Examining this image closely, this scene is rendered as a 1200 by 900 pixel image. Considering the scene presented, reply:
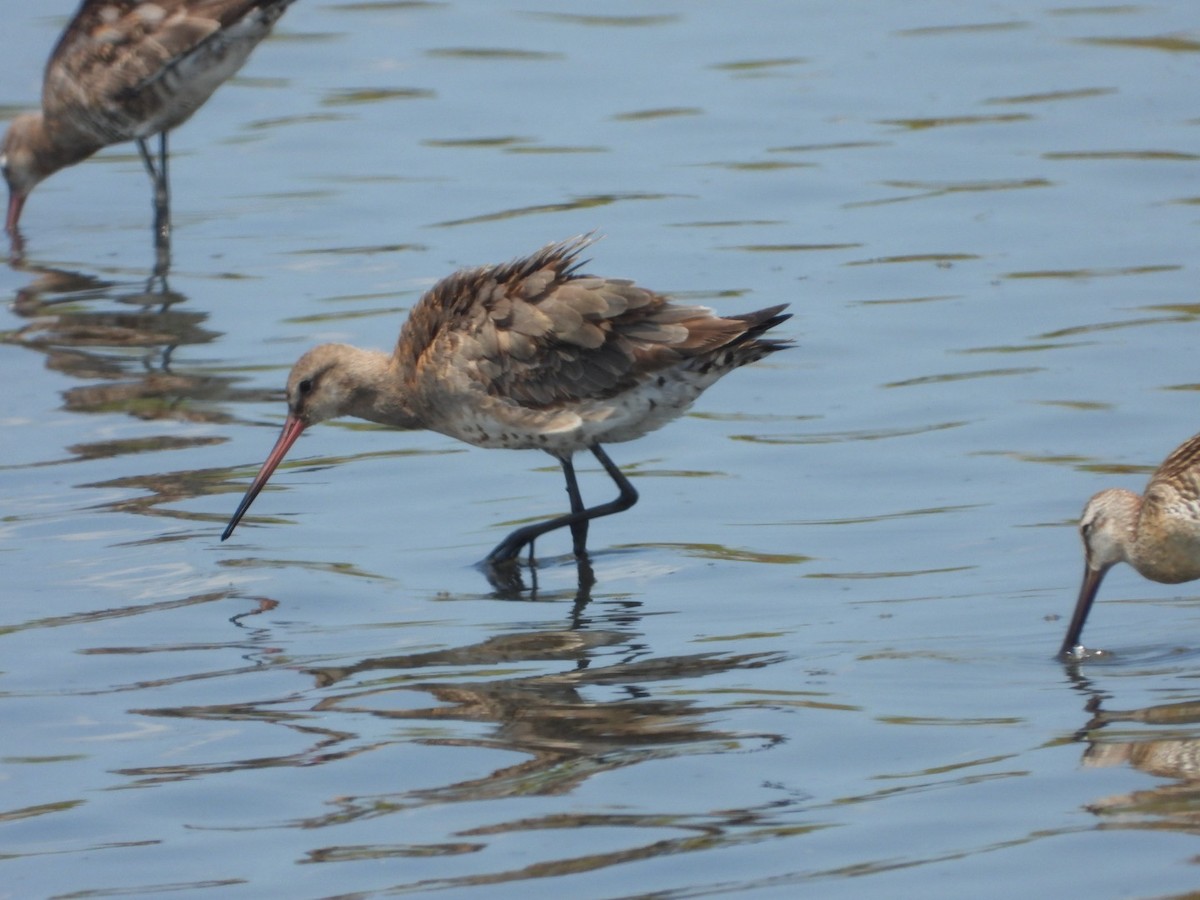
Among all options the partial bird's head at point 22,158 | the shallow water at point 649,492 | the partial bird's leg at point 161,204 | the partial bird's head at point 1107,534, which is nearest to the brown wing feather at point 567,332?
the shallow water at point 649,492

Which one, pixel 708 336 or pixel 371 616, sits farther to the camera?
pixel 708 336

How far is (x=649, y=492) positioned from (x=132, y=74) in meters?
5.61

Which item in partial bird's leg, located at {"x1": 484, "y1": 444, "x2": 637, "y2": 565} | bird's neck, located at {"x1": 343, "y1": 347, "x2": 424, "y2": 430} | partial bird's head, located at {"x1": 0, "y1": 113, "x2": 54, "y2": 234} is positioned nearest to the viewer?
partial bird's leg, located at {"x1": 484, "y1": 444, "x2": 637, "y2": 565}

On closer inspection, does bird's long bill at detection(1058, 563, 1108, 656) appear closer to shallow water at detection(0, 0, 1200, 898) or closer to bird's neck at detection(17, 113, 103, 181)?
shallow water at detection(0, 0, 1200, 898)

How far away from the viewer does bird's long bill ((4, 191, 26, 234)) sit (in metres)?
13.0

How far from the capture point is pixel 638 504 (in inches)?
333

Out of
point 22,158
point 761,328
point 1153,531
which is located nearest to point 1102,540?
point 1153,531

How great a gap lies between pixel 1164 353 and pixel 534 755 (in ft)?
14.9

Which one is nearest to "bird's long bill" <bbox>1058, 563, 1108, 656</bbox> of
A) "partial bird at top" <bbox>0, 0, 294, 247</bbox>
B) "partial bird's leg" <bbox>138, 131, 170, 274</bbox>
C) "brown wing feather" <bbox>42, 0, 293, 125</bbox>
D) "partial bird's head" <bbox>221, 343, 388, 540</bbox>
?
"partial bird's head" <bbox>221, 343, 388, 540</bbox>

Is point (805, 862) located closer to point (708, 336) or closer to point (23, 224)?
point (708, 336)

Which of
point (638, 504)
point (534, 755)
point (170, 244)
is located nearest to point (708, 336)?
point (638, 504)

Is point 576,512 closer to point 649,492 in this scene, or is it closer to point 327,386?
point 649,492

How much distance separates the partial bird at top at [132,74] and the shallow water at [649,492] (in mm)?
434

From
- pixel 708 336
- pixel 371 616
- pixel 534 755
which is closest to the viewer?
pixel 534 755
